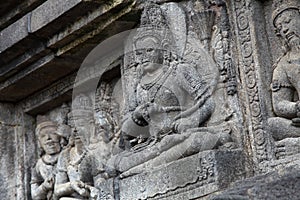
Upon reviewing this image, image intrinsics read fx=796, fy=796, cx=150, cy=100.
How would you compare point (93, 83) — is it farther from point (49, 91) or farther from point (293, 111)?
point (293, 111)

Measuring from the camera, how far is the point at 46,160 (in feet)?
20.5

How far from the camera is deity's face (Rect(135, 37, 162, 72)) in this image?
5.16 m

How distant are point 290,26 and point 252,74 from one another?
36 centimetres

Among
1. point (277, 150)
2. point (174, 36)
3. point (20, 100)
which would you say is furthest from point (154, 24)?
point (20, 100)

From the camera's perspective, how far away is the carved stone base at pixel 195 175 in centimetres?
450

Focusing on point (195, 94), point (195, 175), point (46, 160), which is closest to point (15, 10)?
point (46, 160)

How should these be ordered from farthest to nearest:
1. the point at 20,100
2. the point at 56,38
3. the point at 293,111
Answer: the point at 20,100 → the point at 56,38 → the point at 293,111

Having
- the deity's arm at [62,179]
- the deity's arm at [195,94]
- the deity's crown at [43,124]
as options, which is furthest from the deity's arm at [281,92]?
the deity's crown at [43,124]

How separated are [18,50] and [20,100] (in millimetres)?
818

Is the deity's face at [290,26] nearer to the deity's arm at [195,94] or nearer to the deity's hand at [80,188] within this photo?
the deity's arm at [195,94]

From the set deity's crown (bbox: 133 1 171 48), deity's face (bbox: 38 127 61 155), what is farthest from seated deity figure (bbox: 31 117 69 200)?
deity's crown (bbox: 133 1 171 48)

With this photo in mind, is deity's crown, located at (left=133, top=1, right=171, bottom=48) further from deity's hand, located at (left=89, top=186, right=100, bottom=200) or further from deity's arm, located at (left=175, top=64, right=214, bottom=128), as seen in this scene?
deity's hand, located at (left=89, top=186, right=100, bottom=200)

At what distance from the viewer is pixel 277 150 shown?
454 centimetres

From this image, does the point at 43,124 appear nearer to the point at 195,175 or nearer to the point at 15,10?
the point at 15,10
